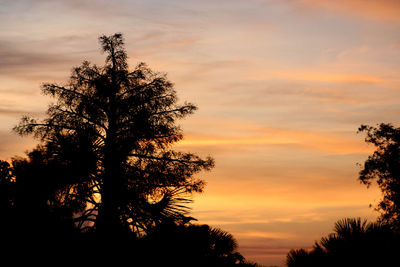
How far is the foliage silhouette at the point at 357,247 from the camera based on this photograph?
10461 millimetres

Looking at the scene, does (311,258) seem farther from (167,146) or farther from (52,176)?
(167,146)

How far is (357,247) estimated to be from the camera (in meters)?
10.7

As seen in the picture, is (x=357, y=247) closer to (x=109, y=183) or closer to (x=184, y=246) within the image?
(x=184, y=246)

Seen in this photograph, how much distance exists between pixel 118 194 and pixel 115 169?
1476mm

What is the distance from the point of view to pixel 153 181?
22047mm

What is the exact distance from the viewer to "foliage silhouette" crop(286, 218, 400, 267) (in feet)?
34.3

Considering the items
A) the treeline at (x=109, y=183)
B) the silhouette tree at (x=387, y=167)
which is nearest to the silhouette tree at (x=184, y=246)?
the treeline at (x=109, y=183)

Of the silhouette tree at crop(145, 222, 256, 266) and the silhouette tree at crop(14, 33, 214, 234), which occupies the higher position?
the silhouette tree at crop(14, 33, 214, 234)

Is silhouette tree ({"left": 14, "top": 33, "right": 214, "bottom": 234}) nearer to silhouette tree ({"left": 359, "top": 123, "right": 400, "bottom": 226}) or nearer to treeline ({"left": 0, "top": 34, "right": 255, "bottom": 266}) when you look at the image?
treeline ({"left": 0, "top": 34, "right": 255, "bottom": 266})

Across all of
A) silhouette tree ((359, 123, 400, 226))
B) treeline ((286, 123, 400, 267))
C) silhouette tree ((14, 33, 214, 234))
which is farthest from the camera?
silhouette tree ((359, 123, 400, 226))

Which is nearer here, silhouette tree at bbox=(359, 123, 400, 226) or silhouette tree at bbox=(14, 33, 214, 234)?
silhouette tree at bbox=(14, 33, 214, 234)

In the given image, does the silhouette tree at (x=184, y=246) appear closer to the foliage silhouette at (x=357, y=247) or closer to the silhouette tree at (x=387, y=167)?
the foliage silhouette at (x=357, y=247)

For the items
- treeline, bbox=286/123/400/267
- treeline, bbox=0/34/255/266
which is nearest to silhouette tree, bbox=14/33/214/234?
treeline, bbox=0/34/255/266

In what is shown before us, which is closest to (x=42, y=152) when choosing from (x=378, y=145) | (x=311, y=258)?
(x=311, y=258)
